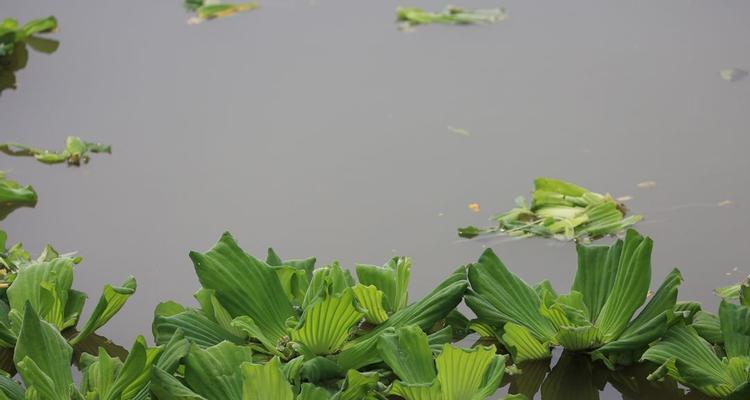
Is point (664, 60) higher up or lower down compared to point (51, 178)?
higher up

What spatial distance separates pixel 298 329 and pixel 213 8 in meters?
1.67

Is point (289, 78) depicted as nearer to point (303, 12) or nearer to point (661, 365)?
point (303, 12)

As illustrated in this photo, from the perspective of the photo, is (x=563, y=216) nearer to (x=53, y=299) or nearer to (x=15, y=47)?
(x=53, y=299)

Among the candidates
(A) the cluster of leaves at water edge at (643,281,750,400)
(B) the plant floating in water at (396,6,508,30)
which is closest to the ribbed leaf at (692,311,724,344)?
(A) the cluster of leaves at water edge at (643,281,750,400)

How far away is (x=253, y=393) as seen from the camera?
1111 mm

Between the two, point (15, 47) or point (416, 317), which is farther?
point (15, 47)

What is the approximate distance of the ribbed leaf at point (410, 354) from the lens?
46.5 inches

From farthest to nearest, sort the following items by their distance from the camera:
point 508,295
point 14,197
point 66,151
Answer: point 66,151
point 14,197
point 508,295

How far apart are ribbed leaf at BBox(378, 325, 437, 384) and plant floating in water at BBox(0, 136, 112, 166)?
1.03 meters

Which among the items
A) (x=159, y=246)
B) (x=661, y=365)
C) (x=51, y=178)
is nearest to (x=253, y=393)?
(x=661, y=365)

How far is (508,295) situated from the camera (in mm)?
1322

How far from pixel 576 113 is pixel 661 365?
0.96m

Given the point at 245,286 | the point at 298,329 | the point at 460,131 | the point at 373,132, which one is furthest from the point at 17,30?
the point at 298,329

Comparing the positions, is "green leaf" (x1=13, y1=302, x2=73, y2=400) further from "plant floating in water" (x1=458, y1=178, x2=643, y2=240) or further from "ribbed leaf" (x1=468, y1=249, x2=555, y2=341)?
"plant floating in water" (x1=458, y1=178, x2=643, y2=240)
